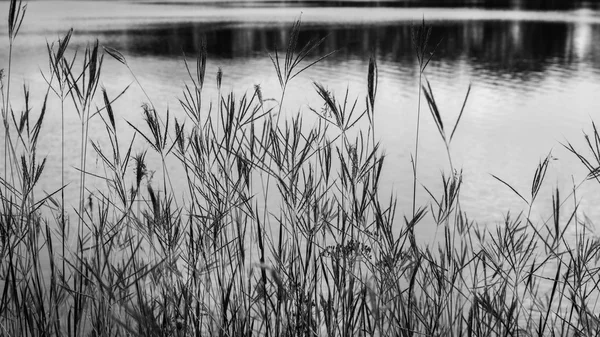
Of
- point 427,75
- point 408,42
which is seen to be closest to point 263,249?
point 427,75

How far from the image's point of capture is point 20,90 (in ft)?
33.3

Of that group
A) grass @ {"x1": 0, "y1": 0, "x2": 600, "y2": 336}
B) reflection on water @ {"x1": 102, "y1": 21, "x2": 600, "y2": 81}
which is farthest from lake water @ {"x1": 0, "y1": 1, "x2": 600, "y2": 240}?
grass @ {"x1": 0, "y1": 0, "x2": 600, "y2": 336}

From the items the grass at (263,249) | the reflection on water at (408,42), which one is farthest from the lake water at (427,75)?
the grass at (263,249)

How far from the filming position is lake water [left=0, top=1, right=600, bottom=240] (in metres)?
6.55

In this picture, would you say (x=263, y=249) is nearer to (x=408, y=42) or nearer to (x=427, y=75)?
(x=427, y=75)

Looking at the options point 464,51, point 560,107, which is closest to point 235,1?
point 464,51

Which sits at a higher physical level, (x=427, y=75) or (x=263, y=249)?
(x=263, y=249)

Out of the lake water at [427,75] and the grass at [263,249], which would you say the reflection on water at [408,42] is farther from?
the grass at [263,249]

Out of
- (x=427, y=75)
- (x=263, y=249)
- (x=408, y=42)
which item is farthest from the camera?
(x=408, y=42)

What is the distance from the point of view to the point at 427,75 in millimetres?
13227

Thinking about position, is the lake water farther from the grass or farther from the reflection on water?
the grass

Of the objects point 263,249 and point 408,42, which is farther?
point 408,42

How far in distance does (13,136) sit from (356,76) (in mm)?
6790

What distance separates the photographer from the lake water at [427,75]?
6553 millimetres
